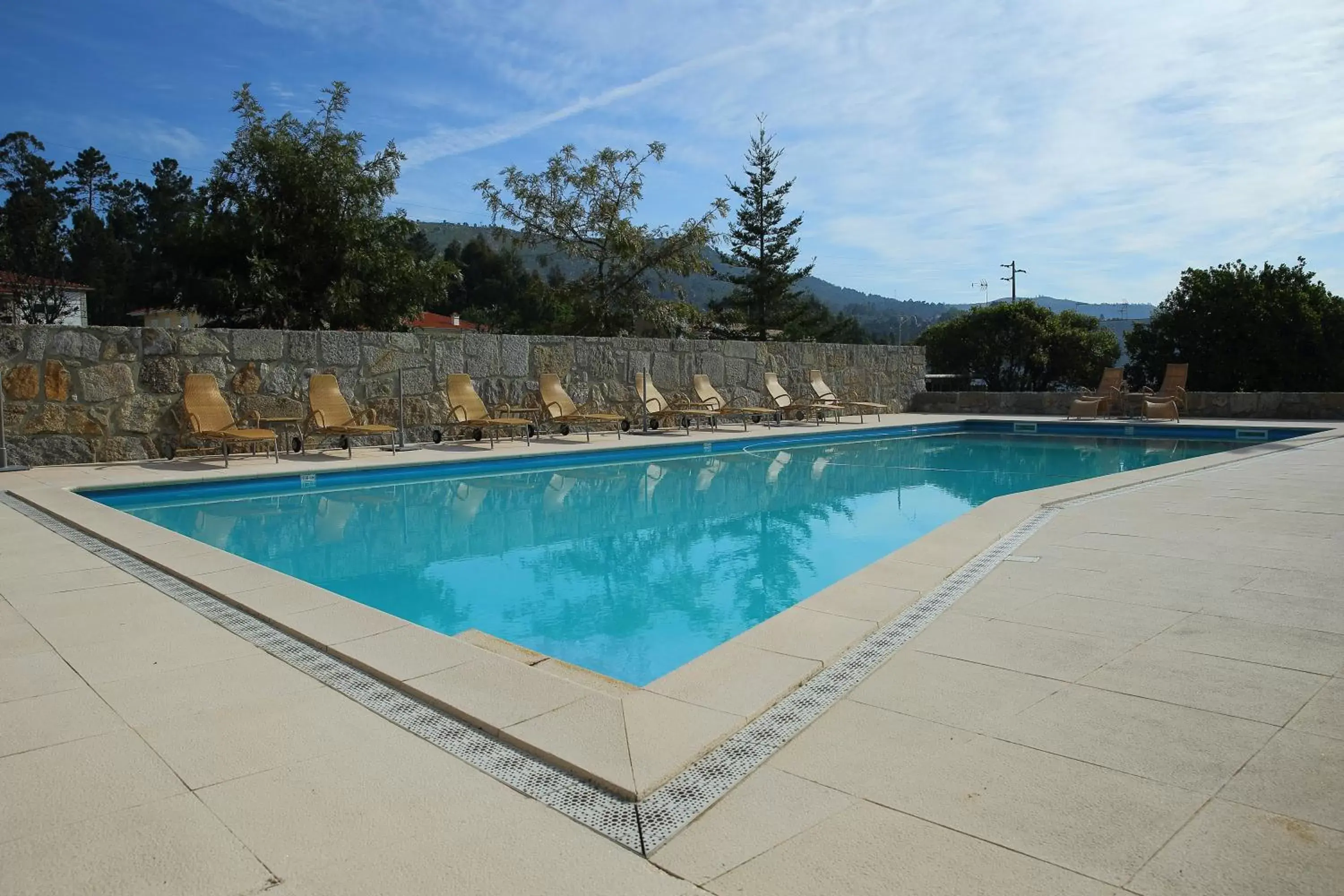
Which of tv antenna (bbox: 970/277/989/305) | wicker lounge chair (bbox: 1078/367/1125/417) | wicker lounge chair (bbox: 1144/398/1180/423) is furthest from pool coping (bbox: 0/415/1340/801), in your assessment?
tv antenna (bbox: 970/277/989/305)

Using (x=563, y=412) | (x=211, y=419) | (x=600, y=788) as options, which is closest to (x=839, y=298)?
(x=563, y=412)

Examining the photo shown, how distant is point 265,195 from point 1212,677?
16.3 metres

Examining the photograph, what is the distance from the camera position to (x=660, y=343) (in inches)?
493

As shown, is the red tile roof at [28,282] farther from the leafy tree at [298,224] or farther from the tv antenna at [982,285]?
the tv antenna at [982,285]

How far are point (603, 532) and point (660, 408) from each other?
6.00 m

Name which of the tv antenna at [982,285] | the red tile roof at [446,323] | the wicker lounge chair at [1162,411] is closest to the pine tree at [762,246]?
the red tile roof at [446,323]

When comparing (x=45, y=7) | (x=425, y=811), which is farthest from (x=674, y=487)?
(x=45, y=7)

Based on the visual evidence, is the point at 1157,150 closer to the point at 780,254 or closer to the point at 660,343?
the point at 660,343

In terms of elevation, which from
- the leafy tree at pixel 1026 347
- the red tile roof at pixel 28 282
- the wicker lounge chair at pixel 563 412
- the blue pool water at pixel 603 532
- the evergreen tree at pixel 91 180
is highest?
the evergreen tree at pixel 91 180

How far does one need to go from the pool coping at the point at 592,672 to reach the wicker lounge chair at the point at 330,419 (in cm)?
409

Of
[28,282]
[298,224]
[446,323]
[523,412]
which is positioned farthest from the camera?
[446,323]

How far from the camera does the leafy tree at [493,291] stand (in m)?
32.0

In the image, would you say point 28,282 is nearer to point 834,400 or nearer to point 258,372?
point 258,372

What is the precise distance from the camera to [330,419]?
8773 millimetres
